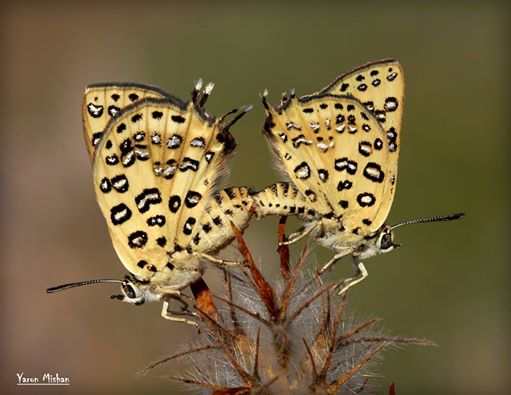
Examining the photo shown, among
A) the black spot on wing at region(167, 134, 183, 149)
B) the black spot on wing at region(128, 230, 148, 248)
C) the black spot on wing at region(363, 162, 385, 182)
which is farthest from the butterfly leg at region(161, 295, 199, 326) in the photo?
the black spot on wing at region(363, 162, 385, 182)

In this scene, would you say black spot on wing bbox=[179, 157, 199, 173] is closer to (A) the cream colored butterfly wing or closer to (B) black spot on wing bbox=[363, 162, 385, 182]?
(A) the cream colored butterfly wing

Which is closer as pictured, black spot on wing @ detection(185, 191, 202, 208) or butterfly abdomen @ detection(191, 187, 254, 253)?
butterfly abdomen @ detection(191, 187, 254, 253)

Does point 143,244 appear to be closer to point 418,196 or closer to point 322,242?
point 322,242

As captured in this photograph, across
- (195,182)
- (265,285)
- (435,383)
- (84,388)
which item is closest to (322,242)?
(195,182)

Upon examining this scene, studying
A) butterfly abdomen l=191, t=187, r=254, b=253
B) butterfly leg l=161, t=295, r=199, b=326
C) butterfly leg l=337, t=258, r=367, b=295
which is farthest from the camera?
butterfly abdomen l=191, t=187, r=254, b=253

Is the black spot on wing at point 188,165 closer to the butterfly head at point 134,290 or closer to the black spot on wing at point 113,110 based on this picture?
the black spot on wing at point 113,110

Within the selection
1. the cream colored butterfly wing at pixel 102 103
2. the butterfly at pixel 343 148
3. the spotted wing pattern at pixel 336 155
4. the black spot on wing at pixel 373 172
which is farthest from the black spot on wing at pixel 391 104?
the cream colored butterfly wing at pixel 102 103

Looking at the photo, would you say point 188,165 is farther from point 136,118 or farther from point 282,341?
point 282,341
